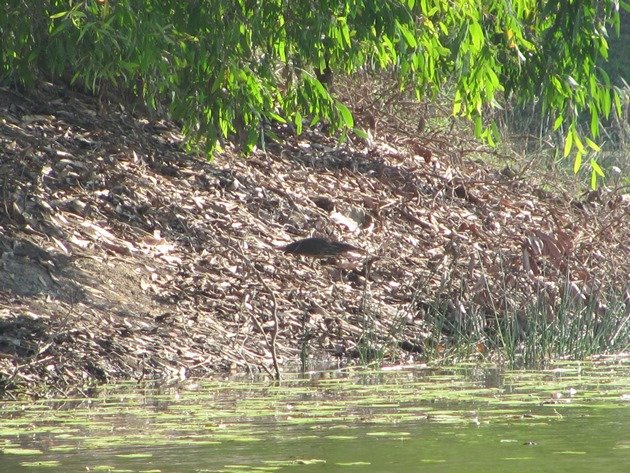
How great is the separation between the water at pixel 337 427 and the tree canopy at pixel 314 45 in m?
2.04

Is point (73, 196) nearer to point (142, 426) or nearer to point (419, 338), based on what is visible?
point (419, 338)

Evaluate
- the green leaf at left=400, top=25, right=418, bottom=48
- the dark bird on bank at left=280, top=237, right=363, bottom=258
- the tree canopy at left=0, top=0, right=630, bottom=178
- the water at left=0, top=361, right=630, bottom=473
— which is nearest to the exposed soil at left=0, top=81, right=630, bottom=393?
the dark bird on bank at left=280, top=237, right=363, bottom=258

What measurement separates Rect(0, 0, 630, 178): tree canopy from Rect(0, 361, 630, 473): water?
2038 mm

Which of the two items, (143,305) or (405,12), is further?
(143,305)

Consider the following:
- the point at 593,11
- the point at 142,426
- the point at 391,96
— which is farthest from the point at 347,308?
the point at 391,96

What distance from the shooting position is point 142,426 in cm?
538

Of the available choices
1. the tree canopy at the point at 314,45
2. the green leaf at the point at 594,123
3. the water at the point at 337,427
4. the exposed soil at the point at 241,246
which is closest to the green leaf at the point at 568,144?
the tree canopy at the point at 314,45

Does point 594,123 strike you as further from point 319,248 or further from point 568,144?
point 319,248

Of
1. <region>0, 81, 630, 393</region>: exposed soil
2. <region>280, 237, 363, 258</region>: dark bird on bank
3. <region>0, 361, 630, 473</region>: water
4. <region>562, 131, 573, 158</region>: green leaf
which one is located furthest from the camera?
<region>280, 237, 363, 258</region>: dark bird on bank

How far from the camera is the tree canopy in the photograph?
7391 millimetres

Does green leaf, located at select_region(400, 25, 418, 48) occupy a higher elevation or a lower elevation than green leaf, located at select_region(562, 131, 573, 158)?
higher

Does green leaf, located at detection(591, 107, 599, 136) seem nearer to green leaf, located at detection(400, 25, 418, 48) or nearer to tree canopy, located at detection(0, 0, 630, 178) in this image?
tree canopy, located at detection(0, 0, 630, 178)

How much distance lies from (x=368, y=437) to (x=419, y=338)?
414 centimetres

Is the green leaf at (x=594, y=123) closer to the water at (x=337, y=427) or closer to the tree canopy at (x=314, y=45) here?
the tree canopy at (x=314, y=45)
